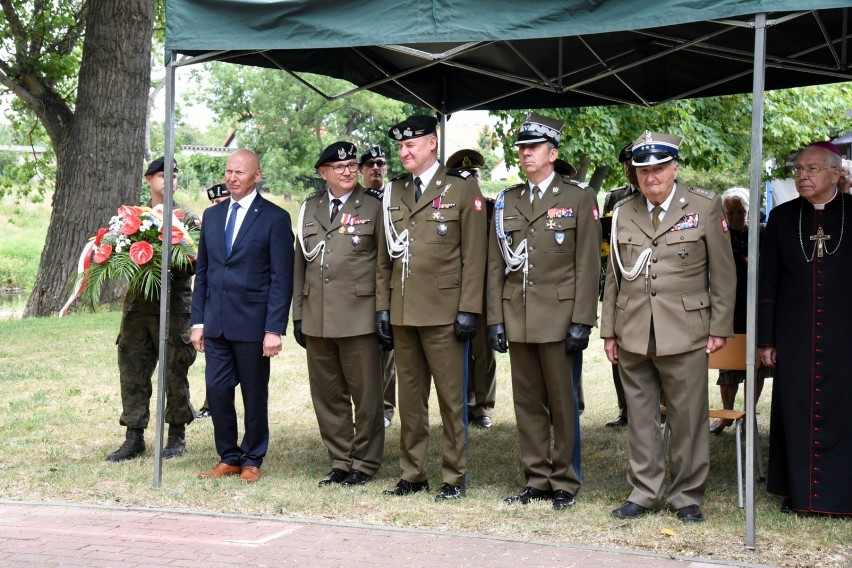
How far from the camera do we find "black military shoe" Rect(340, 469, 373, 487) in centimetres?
625

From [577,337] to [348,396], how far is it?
64.0 inches

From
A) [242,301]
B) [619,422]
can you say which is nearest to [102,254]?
[242,301]

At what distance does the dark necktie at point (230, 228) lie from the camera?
20.8 feet

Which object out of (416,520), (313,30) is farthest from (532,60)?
(416,520)

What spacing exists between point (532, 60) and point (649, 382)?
9.52 feet

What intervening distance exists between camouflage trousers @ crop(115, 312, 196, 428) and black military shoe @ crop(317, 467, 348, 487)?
139 centimetres

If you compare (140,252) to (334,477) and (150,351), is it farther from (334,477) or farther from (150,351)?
(334,477)

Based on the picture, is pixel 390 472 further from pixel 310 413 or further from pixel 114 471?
pixel 310 413

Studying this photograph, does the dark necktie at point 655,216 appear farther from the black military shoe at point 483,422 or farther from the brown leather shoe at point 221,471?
the black military shoe at point 483,422

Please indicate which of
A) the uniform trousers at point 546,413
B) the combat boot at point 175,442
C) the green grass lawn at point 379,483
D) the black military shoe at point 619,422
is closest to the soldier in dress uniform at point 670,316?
the green grass lawn at point 379,483

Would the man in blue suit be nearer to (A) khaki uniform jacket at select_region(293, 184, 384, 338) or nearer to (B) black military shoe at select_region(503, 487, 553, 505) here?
(A) khaki uniform jacket at select_region(293, 184, 384, 338)

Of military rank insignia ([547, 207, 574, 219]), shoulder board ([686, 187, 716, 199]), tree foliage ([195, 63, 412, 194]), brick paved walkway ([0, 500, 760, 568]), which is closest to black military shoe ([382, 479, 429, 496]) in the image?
brick paved walkway ([0, 500, 760, 568])

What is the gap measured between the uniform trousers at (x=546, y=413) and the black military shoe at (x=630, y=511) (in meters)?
0.37

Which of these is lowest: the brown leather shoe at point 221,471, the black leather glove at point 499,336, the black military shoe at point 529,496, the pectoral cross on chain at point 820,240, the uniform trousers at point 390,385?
the brown leather shoe at point 221,471
